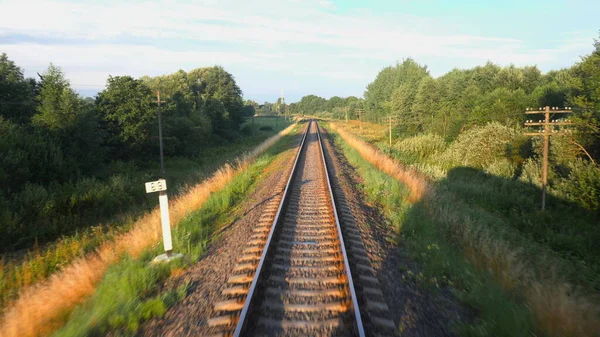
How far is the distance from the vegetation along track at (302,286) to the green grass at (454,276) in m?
0.98

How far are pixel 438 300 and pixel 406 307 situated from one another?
1.89ft

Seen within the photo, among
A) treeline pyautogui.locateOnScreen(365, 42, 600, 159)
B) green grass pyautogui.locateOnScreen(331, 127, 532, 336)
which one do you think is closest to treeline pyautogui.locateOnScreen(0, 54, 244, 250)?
green grass pyautogui.locateOnScreen(331, 127, 532, 336)

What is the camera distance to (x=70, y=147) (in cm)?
2161

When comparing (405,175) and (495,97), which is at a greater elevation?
(495,97)

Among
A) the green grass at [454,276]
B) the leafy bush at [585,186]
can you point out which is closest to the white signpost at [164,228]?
the green grass at [454,276]

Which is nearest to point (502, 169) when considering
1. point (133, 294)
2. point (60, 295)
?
point (133, 294)

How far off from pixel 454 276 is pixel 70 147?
73.7 ft

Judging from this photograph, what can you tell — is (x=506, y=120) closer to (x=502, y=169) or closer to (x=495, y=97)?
(x=495, y=97)

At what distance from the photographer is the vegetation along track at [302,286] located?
14.0 feet

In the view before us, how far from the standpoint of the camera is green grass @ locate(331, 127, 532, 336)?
436 cm

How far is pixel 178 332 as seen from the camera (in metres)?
4.25

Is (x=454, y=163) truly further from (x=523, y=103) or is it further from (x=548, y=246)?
(x=548, y=246)

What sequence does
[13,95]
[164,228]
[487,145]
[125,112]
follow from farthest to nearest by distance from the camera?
1. [487,145]
2. [125,112]
3. [13,95]
4. [164,228]

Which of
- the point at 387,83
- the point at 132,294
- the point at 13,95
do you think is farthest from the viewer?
the point at 387,83
